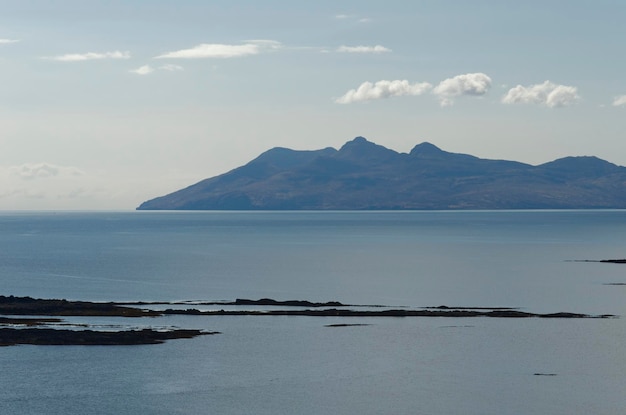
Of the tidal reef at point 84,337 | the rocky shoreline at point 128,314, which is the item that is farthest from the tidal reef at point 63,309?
the tidal reef at point 84,337

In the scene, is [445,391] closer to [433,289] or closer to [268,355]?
[268,355]

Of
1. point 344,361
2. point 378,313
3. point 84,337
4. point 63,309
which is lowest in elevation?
point 344,361

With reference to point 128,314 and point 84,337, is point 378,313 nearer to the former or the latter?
point 128,314

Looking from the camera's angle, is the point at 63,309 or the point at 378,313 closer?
the point at 63,309

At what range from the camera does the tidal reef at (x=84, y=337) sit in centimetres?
8444

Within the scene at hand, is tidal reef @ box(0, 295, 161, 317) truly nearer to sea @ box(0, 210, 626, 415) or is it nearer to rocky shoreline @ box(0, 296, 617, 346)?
rocky shoreline @ box(0, 296, 617, 346)

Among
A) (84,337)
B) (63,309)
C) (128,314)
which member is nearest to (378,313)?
(128,314)

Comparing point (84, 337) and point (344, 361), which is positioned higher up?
point (84, 337)

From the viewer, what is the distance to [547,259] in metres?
194

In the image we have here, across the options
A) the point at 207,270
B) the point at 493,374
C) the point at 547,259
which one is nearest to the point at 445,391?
the point at 493,374

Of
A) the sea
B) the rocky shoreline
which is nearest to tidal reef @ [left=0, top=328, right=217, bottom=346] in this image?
the rocky shoreline

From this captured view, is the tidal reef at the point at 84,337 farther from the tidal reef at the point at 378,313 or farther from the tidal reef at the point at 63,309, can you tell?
the tidal reef at the point at 378,313

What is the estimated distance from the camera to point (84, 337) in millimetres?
A: 86375

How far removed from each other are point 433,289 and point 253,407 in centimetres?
7599
